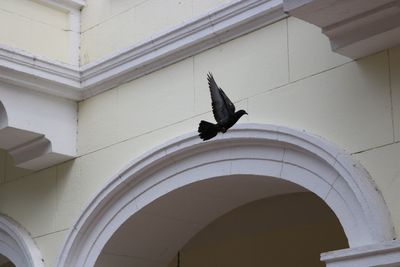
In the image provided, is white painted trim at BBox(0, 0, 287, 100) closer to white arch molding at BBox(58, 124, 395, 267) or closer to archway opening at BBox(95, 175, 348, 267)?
white arch molding at BBox(58, 124, 395, 267)

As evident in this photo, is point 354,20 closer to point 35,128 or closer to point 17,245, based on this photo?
point 35,128

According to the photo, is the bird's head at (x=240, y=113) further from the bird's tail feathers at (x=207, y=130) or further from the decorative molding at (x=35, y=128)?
the decorative molding at (x=35, y=128)

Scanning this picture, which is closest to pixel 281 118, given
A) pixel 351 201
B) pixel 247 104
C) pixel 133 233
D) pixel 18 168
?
pixel 247 104

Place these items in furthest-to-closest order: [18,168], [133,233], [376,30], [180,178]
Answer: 1. [18,168]
2. [133,233]
3. [180,178]
4. [376,30]

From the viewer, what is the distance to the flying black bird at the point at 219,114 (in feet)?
19.2

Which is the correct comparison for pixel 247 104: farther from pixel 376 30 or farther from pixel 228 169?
pixel 376 30

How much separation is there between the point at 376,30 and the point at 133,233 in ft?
8.01

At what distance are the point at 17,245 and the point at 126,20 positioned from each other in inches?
74.0

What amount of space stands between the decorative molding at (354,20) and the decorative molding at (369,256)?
3.61 ft

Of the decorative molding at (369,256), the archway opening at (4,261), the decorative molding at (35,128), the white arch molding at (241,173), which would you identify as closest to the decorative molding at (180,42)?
the decorative molding at (35,128)

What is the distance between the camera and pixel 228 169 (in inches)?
242

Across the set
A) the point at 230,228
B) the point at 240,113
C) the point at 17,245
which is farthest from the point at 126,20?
the point at 230,228

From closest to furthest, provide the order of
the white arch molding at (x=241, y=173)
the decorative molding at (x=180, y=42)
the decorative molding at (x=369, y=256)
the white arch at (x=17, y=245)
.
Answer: the decorative molding at (x=369, y=256) → the white arch molding at (x=241, y=173) → the decorative molding at (x=180, y=42) → the white arch at (x=17, y=245)

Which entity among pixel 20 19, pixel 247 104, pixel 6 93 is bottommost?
pixel 247 104
